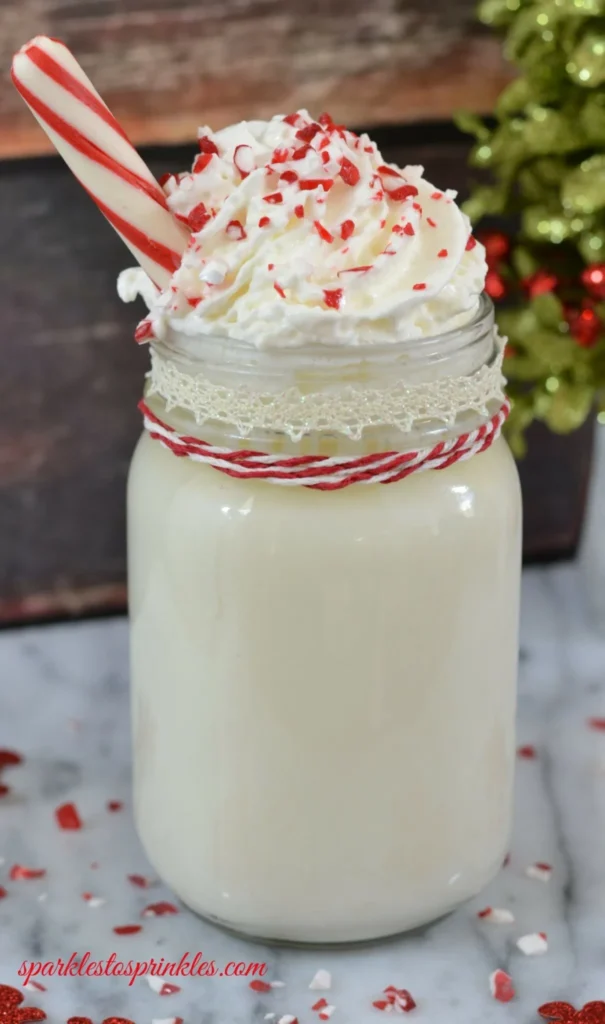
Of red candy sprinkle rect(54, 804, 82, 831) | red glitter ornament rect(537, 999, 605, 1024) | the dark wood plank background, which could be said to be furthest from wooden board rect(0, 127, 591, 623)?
red glitter ornament rect(537, 999, 605, 1024)

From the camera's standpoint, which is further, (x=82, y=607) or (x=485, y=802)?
(x=82, y=607)

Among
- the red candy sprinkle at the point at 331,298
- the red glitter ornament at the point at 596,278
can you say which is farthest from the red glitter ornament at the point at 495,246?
the red candy sprinkle at the point at 331,298

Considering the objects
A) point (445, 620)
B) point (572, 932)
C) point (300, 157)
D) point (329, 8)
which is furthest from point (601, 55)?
point (572, 932)

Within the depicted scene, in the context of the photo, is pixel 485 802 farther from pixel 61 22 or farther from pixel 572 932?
pixel 61 22

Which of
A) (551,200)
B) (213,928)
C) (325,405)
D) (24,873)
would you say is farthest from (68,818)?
(551,200)

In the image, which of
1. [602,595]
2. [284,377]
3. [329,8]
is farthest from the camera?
[602,595]

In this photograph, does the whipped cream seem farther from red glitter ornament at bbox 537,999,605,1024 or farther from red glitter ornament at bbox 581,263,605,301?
red glitter ornament at bbox 537,999,605,1024
